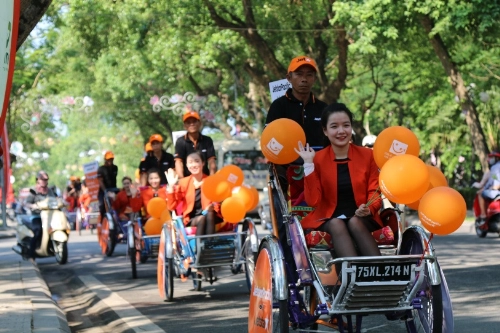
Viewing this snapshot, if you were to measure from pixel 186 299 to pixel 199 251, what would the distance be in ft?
2.53

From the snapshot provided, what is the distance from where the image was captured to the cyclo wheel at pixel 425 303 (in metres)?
6.04

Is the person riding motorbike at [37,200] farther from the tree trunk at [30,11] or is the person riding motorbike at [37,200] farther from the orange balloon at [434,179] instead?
the orange balloon at [434,179]

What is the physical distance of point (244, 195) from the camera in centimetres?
1072

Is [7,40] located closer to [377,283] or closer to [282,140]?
[282,140]

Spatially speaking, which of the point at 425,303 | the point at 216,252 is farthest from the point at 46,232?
the point at 425,303

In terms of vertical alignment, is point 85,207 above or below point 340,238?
above

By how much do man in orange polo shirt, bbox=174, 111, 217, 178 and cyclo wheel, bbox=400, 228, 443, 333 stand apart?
665cm

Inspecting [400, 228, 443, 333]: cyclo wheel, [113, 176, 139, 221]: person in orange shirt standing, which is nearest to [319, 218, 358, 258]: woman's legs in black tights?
[400, 228, 443, 333]: cyclo wheel

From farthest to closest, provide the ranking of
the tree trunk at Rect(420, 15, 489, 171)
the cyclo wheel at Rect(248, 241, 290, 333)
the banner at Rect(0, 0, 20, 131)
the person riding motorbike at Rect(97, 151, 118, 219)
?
the tree trunk at Rect(420, 15, 489, 171), the person riding motorbike at Rect(97, 151, 118, 219), the cyclo wheel at Rect(248, 241, 290, 333), the banner at Rect(0, 0, 20, 131)

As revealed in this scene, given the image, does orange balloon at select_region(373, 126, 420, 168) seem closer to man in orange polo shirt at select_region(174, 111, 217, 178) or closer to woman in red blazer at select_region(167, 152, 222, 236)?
woman in red blazer at select_region(167, 152, 222, 236)

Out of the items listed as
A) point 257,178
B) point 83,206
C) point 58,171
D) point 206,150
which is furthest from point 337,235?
point 58,171

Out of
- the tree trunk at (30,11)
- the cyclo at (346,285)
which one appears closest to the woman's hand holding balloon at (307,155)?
the cyclo at (346,285)

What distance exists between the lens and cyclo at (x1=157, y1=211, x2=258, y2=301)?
11.3 m

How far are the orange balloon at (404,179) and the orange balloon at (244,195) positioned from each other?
4.61 metres
